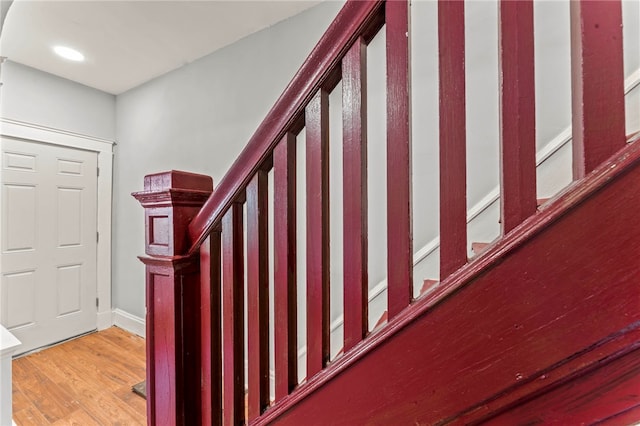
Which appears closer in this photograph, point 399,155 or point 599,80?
point 599,80

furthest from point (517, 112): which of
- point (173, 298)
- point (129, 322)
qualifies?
point (129, 322)

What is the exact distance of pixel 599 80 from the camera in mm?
417

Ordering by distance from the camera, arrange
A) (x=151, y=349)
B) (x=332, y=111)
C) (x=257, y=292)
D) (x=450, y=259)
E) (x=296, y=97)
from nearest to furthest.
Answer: (x=450, y=259) → (x=296, y=97) → (x=257, y=292) → (x=151, y=349) → (x=332, y=111)

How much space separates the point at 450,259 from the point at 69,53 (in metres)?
3.30

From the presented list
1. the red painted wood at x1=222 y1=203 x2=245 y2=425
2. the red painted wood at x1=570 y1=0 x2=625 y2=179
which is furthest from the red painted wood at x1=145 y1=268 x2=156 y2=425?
the red painted wood at x1=570 y1=0 x2=625 y2=179

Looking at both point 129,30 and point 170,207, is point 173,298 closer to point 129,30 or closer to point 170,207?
point 170,207

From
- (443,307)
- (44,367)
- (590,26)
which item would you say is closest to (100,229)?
(44,367)

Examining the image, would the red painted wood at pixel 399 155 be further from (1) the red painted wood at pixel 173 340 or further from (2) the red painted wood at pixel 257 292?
(1) the red painted wood at pixel 173 340

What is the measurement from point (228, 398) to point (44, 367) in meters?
2.63

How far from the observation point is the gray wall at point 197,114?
2.12 metres

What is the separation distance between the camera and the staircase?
421 mm

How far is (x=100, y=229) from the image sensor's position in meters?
3.18

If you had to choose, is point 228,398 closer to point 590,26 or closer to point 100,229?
point 590,26

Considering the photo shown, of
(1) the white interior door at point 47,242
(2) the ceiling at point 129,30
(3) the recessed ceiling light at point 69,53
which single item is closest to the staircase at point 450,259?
(2) the ceiling at point 129,30
